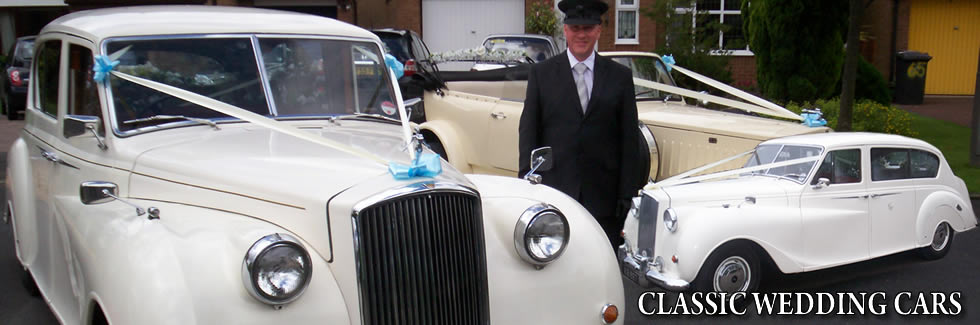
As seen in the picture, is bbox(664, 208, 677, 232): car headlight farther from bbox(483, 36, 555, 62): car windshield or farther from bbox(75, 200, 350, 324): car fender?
bbox(483, 36, 555, 62): car windshield

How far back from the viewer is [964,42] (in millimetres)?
19797

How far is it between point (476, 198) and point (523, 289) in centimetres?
43

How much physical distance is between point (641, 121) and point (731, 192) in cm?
142

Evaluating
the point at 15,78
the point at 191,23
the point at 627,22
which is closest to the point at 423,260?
the point at 191,23

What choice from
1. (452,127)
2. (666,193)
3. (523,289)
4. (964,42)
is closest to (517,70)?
(452,127)

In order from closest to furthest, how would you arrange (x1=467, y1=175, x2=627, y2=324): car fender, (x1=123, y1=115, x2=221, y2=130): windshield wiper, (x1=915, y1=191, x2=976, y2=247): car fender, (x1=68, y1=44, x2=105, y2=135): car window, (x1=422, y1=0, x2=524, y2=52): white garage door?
(x1=467, y1=175, x2=627, y2=324): car fender < (x1=123, y1=115, x2=221, y2=130): windshield wiper < (x1=68, y1=44, x2=105, y2=135): car window < (x1=915, y1=191, x2=976, y2=247): car fender < (x1=422, y1=0, x2=524, y2=52): white garage door

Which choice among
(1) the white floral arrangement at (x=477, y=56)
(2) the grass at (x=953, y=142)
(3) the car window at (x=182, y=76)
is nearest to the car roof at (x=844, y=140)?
(2) the grass at (x=953, y=142)

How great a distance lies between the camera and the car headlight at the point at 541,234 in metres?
3.10

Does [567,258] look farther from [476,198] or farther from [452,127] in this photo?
[452,127]

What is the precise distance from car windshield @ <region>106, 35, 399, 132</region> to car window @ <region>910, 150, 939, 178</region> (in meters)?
3.84

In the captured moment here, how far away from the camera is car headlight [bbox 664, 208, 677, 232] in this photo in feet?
15.5

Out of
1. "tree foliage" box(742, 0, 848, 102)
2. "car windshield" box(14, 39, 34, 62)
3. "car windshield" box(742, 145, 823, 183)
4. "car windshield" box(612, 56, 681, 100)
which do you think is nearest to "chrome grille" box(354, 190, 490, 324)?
"car windshield" box(742, 145, 823, 183)

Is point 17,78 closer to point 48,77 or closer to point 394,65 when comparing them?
point 48,77

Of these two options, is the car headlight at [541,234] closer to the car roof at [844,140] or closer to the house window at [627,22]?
the car roof at [844,140]
